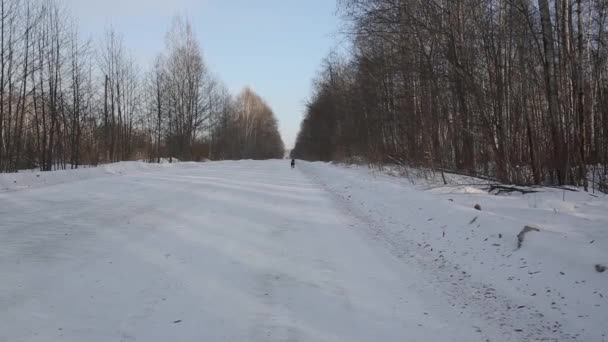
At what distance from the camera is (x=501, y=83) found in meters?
11.7

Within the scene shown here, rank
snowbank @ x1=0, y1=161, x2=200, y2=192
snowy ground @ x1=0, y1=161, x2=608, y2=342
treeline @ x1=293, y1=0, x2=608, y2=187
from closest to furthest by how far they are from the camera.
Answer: snowy ground @ x1=0, y1=161, x2=608, y2=342
treeline @ x1=293, y1=0, x2=608, y2=187
snowbank @ x1=0, y1=161, x2=200, y2=192

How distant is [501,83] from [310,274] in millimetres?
9478

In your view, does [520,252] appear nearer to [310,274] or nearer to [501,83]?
[310,274]

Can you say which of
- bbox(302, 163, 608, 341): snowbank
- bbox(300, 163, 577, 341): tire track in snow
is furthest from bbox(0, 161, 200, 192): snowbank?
bbox(300, 163, 577, 341): tire track in snow

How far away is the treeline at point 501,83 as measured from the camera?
988 centimetres

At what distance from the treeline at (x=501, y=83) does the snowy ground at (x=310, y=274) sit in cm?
253

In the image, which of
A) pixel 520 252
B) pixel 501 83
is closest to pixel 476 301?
pixel 520 252

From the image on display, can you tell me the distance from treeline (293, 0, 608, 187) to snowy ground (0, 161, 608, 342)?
2532mm

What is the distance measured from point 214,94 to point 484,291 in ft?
181

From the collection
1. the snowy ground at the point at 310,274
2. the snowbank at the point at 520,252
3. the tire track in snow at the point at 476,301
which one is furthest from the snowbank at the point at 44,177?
the tire track in snow at the point at 476,301

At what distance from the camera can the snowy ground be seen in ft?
11.5

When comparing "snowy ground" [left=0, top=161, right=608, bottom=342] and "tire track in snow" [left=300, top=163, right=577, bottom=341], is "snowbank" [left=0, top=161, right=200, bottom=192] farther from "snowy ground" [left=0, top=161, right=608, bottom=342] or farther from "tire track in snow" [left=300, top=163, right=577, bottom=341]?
"tire track in snow" [left=300, top=163, right=577, bottom=341]

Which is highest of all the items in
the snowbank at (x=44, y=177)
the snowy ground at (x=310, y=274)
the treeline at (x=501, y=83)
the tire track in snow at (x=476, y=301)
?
the treeline at (x=501, y=83)

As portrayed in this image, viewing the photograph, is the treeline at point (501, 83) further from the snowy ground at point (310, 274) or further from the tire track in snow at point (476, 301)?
the tire track in snow at point (476, 301)
